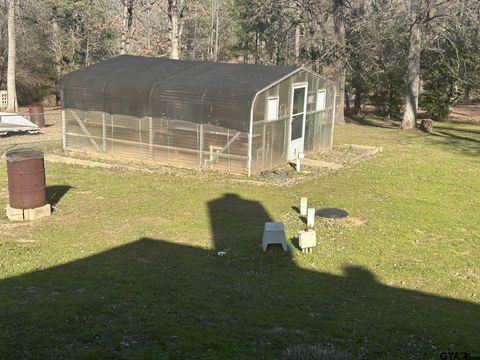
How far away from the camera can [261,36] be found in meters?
56.1

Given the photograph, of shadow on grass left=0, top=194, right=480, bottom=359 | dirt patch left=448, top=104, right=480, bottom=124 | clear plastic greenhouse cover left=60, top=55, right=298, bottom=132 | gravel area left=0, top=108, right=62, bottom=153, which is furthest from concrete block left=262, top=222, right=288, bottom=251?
dirt patch left=448, top=104, right=480, bottom=124

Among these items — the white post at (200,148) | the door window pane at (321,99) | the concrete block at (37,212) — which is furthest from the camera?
the door window pane at (321,99)

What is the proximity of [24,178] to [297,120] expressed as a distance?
40.5 ft

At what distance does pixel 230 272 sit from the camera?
407 inches

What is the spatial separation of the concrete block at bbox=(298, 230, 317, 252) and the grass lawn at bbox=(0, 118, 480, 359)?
238 millimetres

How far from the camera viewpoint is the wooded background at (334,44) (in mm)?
32844

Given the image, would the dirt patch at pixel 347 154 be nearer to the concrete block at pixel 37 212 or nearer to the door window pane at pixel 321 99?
the door window pane at pixel 321 99

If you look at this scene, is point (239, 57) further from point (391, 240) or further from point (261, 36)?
point (391, 240)

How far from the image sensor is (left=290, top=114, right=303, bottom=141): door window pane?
22.0m

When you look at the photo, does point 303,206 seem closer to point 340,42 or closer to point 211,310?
point 211,310

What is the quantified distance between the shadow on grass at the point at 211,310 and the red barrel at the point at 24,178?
3.63 m

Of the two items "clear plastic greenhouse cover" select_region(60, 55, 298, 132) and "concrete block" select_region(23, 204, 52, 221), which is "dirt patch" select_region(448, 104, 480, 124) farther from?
"concrete block" select_region(23, 204, 52, 221)

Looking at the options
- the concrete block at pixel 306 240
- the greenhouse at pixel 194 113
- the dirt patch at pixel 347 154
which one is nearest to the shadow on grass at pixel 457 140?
the dirt patch at pixel 347 154

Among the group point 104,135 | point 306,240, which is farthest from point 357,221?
point 104,135
